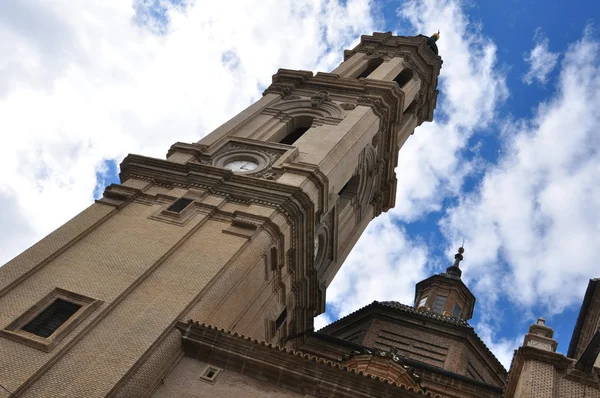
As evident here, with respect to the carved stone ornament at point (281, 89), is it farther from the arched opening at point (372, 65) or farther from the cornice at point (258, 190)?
the cornice at point (258, 190)

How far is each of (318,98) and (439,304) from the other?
39.0 feet

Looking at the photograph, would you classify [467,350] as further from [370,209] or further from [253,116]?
[253,116]

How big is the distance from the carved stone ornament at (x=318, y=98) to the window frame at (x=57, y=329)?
16110mm

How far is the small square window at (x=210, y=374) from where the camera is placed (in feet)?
50.6

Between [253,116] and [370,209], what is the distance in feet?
26.8

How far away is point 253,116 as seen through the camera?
29.2 m

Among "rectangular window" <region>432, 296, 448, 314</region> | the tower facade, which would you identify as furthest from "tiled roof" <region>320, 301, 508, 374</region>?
"rectangular window" <region>432, 296, 448, 314</region>

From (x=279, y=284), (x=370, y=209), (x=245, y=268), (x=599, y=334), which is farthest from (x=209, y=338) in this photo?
(x=370, y=209)

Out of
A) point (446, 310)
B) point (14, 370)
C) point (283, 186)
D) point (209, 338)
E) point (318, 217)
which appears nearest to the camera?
point (14, 370)

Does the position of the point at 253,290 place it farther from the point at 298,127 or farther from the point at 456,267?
the point at 456,267

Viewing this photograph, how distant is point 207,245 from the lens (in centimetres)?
1886

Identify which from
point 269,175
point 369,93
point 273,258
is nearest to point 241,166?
point 269,175

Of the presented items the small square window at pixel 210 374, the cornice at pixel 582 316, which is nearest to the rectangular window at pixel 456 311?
the cornice at pixel 582 316

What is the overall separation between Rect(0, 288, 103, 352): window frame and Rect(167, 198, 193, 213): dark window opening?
16.5ft
